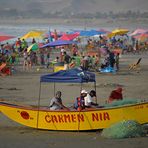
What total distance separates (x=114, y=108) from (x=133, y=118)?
54 centimetres

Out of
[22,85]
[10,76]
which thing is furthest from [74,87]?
[10,76]

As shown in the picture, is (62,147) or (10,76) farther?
(10,76)

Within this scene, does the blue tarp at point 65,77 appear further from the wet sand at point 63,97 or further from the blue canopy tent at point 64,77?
the wet sand at point 63,97

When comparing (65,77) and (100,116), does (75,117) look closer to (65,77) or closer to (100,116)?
(100,116)

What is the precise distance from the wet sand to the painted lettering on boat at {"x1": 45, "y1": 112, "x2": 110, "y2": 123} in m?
0.31

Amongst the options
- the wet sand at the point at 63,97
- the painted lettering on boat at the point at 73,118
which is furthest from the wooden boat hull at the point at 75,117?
the wet sand at the point at 63,97

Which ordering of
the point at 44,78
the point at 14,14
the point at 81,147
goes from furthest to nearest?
A: the point at 14,14
the point at 44,78
the point at 81,147

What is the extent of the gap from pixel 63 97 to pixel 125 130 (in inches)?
266

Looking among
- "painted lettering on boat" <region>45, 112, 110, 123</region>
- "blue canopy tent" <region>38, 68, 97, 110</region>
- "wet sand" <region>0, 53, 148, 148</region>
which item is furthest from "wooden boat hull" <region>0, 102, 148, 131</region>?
"blue canopy tent" <region>38, 68, 97, 110</region>

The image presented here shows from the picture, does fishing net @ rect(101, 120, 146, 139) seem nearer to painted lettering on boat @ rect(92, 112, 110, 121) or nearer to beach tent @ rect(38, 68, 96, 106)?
painted lettering on boat @ rect(92, 112, 110, 121)

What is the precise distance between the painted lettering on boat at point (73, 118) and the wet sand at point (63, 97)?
1.01 feet

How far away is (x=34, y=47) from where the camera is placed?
3284 cm

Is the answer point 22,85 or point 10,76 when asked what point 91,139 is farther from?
point 10,76

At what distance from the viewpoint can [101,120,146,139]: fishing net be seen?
44.9 feet
